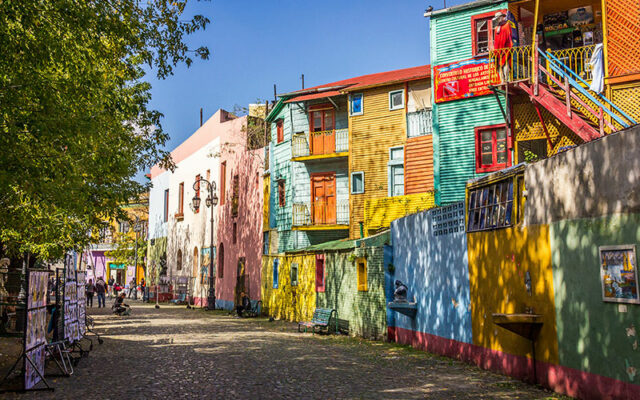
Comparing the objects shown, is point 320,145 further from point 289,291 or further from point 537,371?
point 537,371

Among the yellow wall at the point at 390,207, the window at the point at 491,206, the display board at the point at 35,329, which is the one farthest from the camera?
the yellow wall at the point at 390,207

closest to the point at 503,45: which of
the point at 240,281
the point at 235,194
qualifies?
the point at 240,281

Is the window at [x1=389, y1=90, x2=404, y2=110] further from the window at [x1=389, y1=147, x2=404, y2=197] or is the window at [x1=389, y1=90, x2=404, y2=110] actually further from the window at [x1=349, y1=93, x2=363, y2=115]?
the window at [x1=389, y1=147, x2=404, y2=197]

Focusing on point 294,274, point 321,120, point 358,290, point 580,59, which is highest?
point 321,120

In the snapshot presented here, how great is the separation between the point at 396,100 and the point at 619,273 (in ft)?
68.7

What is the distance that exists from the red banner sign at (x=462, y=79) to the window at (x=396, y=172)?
19.8 ft

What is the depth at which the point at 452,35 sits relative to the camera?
70.1ft

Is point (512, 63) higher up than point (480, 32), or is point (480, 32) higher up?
point (480, 32)

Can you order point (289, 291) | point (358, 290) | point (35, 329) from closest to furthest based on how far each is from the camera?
point (35, 329)
point (358, 290)
point (289, 291)

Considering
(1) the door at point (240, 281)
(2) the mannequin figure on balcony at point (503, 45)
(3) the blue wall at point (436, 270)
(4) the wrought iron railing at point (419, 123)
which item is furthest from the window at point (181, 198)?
(2) the mannequin figure on balcony at point (503, 45)

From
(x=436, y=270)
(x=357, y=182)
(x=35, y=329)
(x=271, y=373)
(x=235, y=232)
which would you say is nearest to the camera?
(x=35, y=329)

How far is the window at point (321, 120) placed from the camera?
30.7 meters

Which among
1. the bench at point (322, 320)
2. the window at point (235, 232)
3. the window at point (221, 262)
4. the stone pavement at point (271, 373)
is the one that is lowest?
the stone pavement at point (271, 373)

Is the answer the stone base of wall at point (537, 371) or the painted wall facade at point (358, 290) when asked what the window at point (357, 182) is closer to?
the painted wall facade at point (358, 290)
